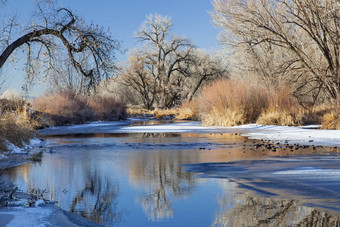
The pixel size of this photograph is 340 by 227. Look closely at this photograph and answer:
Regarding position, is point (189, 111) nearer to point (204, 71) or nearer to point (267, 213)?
point (204, 71)

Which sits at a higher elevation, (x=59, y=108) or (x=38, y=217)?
(x=59, y=108)

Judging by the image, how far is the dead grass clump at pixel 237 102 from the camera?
889 inches

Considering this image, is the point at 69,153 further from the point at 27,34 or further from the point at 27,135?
the point at 27,34

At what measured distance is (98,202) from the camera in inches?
217

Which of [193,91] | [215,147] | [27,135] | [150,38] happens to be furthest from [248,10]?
[193,91]

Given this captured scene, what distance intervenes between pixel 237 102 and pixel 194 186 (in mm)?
16442

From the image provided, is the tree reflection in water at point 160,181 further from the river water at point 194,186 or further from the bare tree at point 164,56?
the bare tree at point 164,56

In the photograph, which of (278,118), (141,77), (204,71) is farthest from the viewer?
(204,71)

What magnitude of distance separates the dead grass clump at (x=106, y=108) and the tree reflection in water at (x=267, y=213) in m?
28.2

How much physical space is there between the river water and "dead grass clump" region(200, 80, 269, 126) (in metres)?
11.6

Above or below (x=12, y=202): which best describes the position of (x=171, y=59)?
above

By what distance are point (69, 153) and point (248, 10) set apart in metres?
13.8

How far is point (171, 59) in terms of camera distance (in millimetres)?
55875

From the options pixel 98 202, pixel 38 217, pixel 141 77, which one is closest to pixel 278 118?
pixel 98 202
